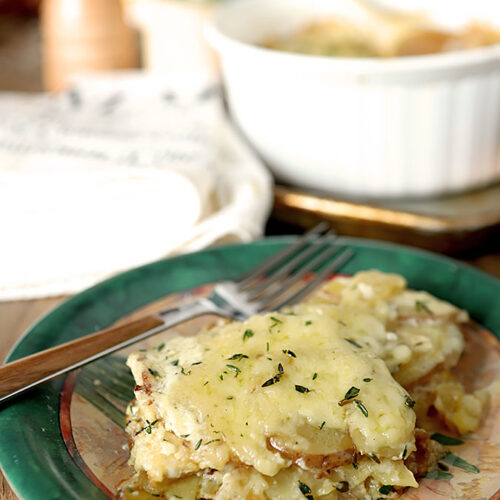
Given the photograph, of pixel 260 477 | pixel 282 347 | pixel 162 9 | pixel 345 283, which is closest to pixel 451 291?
pixel 345 283

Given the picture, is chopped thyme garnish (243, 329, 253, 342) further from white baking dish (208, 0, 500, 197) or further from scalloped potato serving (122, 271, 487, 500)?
white baking dish (208, 0, 500, 197)

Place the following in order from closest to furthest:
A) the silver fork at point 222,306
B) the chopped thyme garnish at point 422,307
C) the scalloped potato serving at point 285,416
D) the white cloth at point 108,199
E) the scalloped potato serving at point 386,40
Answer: the scalloped potato serving at point 285,416 → the silver fork at point 222,306 → the chopped thyme garnish at point 422,307 → the white cloth at point 108,199 → the scalloped potato serving at point 386,40

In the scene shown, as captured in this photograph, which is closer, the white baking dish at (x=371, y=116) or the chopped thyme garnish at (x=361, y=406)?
the chopped thyme garnish at (x=361, y=406)

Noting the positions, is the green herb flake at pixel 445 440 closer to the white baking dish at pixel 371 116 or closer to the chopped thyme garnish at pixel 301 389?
the chopped thyme garnish at pixel 301 389

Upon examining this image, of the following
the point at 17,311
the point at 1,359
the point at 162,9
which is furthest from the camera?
the point at 162,9

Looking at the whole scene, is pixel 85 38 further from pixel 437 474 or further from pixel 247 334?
pixel 437 474

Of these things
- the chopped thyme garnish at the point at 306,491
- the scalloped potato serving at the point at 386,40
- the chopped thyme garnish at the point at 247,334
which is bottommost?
the chopped thyme garnish at the point at 306,491

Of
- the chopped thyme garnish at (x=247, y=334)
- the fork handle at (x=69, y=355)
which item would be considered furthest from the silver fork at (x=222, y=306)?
the chopped thyme garnish at (x=247, y=334)

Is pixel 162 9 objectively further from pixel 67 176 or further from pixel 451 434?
pixel 451 434
